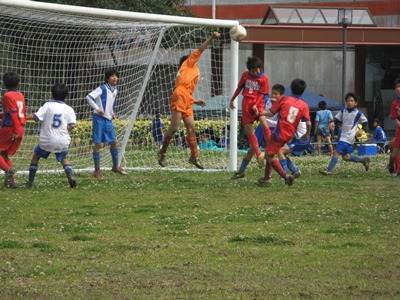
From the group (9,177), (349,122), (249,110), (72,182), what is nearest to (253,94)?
(249,110)

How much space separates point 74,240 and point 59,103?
197 inches

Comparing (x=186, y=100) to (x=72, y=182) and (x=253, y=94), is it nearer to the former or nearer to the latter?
A: (x=253, y=94)

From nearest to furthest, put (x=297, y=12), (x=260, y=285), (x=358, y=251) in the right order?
(x=260, y=285)
(x=358, y=251)
(x=297, y=12)

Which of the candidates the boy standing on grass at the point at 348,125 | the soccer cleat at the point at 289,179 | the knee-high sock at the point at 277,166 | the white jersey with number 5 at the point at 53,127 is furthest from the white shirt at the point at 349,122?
the white jersey with number 5 at the point at 53,127

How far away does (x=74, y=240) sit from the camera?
866cm

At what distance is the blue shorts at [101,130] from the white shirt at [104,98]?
95mm

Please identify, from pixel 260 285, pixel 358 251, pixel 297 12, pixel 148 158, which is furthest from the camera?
pixel 297 12

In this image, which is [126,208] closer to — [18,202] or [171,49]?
[18,202]

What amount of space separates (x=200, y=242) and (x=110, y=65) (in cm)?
1125

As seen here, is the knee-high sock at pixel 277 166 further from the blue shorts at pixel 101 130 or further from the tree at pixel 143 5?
the tree at pixel 143 5

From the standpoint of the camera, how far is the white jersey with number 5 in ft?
43.3

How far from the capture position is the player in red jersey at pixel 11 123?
530 inches

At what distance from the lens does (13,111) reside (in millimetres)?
13461

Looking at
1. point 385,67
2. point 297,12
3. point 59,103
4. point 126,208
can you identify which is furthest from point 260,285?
point 385,67
